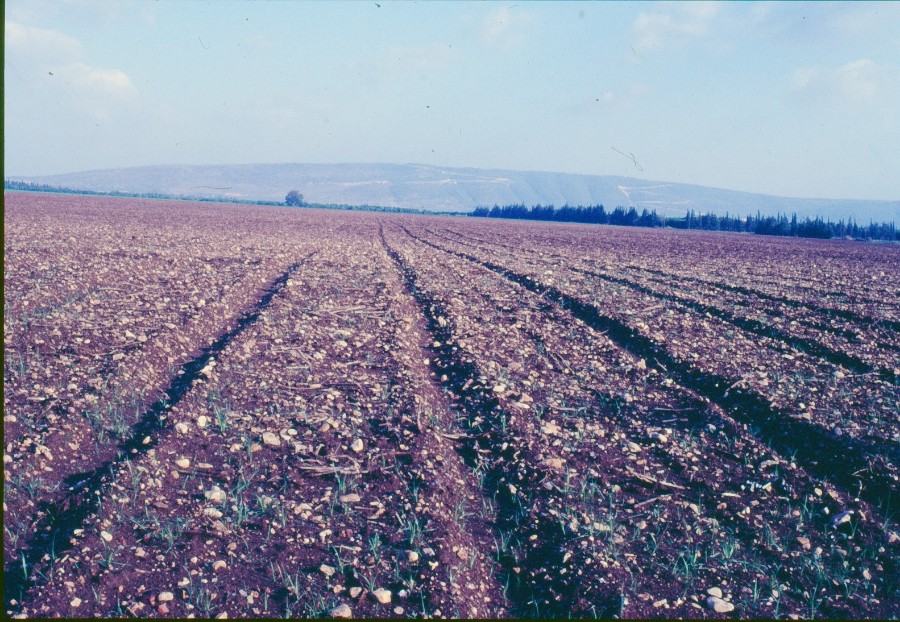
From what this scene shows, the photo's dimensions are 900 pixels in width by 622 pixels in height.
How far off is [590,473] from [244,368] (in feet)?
14.5

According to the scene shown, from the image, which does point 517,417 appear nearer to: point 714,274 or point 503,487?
point 503,487

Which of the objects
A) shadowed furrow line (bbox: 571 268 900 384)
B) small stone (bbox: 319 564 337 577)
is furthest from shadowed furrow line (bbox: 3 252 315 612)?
shadowed furrow line (bbox: 571 268 900 384)

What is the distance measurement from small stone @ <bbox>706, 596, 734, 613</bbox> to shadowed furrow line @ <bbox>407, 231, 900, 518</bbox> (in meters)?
1.94

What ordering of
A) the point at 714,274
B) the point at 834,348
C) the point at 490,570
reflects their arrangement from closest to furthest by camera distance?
the point at 490,570 → the point at 834,348 → the point at 714,274

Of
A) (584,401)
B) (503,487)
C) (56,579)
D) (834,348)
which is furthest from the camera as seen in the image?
(834,348)

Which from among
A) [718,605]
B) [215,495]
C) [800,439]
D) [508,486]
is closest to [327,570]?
[215,495]

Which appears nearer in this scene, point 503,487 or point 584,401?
point 503,487

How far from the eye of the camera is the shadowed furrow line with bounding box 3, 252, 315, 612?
3.53 m

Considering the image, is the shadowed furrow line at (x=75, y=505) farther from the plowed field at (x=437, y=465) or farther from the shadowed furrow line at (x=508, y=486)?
the shadowed furrow line at (x=508, y=486)

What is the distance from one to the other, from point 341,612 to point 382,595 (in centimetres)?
26

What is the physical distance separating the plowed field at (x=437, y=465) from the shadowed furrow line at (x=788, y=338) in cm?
7

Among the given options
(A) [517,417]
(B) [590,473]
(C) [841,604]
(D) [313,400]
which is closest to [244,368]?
(D) [313,400]

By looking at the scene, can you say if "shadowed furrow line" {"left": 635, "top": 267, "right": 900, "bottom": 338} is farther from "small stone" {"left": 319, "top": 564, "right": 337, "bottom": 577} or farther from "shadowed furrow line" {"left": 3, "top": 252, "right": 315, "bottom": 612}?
"shadowed furrow line" {"left": 3, "top": 252, "right": 315, "bottom": 612}

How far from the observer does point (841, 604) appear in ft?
11.9
